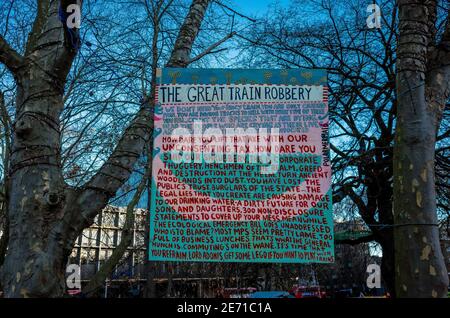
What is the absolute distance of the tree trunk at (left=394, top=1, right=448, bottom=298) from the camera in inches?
104

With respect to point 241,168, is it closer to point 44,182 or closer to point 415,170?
point 415,170

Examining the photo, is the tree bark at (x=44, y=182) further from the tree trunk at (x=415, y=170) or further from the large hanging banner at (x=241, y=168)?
the tree trunk at (x=415, y=170)

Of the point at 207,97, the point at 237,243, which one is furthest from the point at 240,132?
the point at 237,243

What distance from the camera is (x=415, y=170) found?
2844mm

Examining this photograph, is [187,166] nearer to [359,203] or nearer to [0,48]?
[0,48]

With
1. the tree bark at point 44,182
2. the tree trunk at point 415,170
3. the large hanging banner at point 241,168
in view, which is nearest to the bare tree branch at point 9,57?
the tree bark at point 44,182

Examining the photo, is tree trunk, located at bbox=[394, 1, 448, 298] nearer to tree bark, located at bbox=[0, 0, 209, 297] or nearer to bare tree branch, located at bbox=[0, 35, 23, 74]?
tree bark, located at bbox=[0, 0, 209, 297]

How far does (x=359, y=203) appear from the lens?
955cm

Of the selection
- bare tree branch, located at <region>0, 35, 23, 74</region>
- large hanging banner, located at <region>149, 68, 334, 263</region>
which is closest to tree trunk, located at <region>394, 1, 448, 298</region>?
large hanging banner, located at <region>149, 68, 334, 263</region>

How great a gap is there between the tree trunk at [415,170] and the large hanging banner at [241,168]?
53cm

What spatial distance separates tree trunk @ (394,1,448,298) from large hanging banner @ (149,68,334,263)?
53 cm

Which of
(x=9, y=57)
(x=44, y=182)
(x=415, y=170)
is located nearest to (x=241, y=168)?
(x=415, y=170)

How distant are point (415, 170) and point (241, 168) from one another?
1.28 metres
